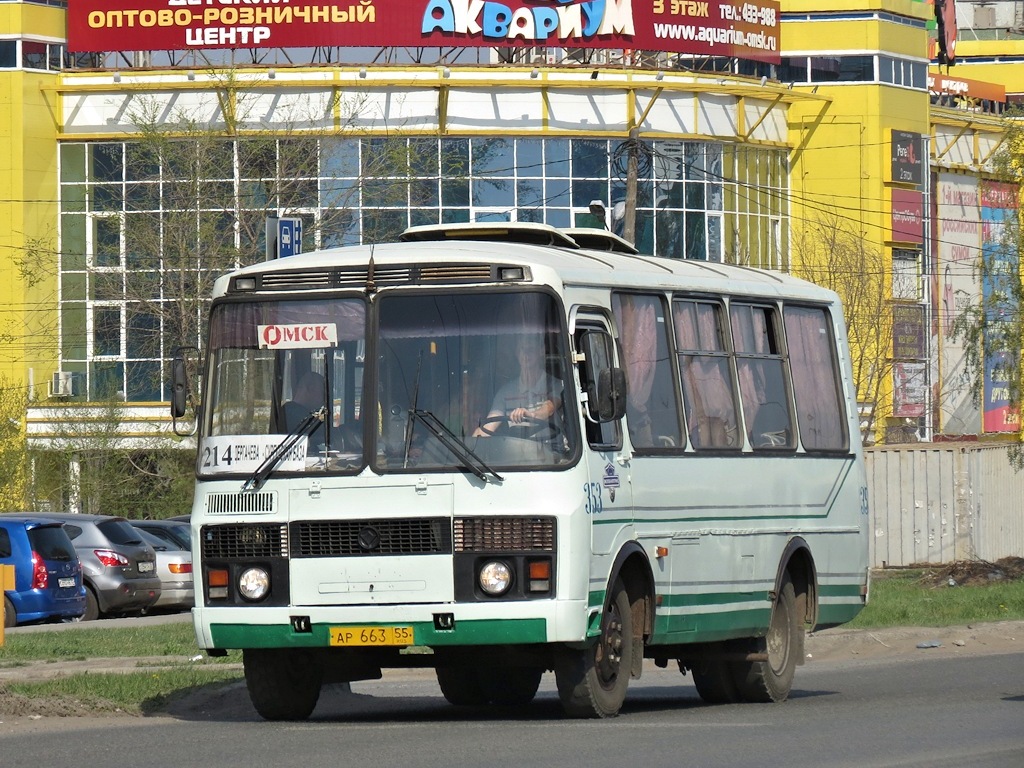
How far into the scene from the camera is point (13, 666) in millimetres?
18469

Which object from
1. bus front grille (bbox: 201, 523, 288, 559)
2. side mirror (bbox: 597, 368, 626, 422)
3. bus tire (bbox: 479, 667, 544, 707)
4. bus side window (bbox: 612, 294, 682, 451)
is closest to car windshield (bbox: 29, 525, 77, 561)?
bus tire (bbox: 479, 667, 544, 707)

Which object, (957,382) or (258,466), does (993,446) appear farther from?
(957,382)

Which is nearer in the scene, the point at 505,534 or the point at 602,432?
the point at 505,534

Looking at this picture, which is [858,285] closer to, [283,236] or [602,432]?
[283,236]

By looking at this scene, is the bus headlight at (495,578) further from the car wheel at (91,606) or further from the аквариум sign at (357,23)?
the аквариум sign at (357,23)

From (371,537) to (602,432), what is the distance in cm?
152

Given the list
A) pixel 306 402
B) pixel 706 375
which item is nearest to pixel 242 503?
pixel 306 402

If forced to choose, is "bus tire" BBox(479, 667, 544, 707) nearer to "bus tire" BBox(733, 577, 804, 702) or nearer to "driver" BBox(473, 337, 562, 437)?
"bus tire" BBox(733, 577, 804, 702)

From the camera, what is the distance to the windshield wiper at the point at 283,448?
12.9 m

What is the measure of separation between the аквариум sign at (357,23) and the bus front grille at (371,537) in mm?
41757

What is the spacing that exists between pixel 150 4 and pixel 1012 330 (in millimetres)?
25682

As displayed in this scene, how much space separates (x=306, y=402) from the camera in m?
13.1

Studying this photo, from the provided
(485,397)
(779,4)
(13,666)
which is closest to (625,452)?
(485,397)

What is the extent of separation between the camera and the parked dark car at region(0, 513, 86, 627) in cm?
2662
